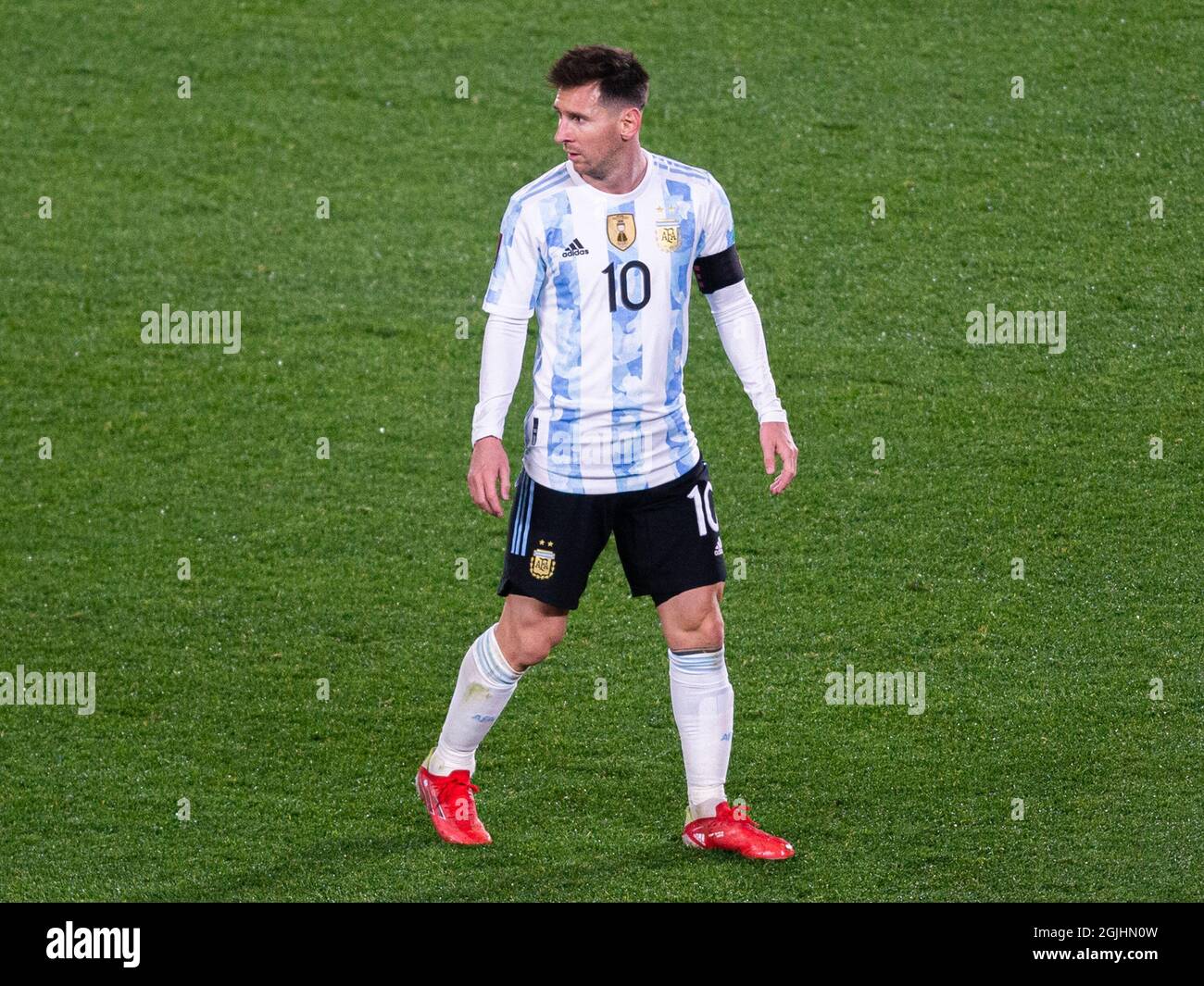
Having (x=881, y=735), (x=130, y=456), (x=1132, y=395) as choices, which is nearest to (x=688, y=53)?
(x=1132, y=395)

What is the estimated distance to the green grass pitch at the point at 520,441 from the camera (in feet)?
17.1

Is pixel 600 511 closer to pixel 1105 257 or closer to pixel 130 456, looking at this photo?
pixel 130 456

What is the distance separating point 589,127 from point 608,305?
465mm

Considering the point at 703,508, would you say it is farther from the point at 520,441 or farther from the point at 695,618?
the point at 520,441

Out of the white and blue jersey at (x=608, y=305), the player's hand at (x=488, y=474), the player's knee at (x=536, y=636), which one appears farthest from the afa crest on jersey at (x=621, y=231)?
the player's knee at (x=536, y=636)

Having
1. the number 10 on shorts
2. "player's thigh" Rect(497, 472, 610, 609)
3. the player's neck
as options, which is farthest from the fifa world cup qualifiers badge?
the player's neck

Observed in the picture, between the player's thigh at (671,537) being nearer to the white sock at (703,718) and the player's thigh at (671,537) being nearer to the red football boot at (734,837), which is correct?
the white sock at (703,718)

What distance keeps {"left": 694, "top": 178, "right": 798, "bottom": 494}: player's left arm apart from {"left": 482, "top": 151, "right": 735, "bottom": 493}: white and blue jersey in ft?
0.07

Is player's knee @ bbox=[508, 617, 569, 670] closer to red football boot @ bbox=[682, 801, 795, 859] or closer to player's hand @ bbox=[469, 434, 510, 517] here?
player's hand @ bbox=[469, 434, 510, 517]

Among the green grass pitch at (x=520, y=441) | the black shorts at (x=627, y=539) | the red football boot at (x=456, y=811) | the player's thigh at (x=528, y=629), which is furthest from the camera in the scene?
the green grass pitch at (x=520, y=441)

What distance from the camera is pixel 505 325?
15.3 feet

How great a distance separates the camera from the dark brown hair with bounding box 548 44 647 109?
4.51 metres

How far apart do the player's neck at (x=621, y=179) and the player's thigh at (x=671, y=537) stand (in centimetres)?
80

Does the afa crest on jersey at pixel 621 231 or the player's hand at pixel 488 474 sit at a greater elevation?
the afa crest on jersey at pixel 621 231
